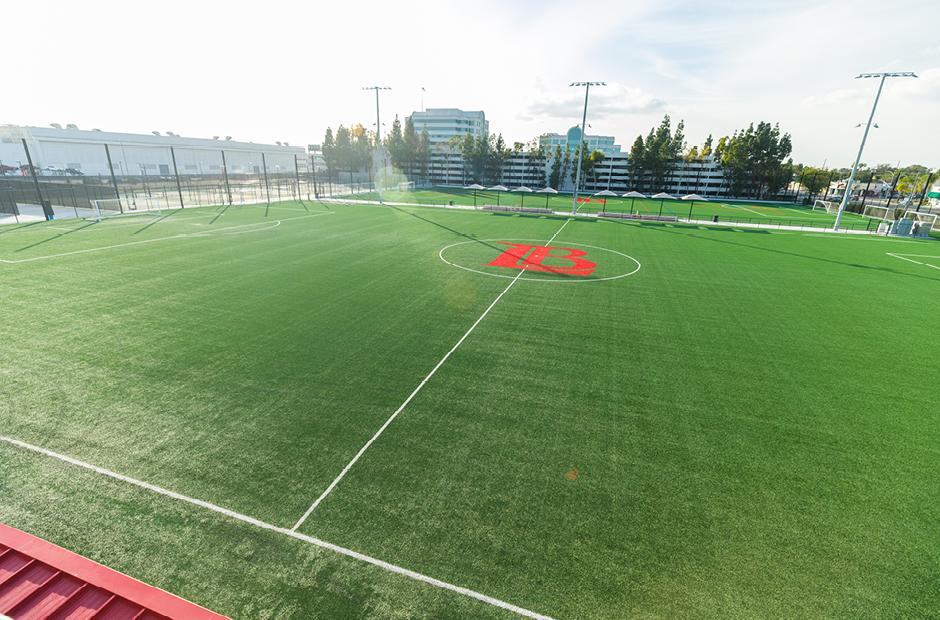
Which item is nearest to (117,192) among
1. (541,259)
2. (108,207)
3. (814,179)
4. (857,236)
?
(108,207)

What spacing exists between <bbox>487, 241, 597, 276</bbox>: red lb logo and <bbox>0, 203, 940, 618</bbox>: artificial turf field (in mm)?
3951

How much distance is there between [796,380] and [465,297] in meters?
10.9

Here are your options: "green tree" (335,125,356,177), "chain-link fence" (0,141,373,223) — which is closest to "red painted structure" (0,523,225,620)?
"chain-link fence" (0,141,373,223)

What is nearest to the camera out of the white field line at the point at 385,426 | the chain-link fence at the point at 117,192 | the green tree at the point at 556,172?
the white field line at the point at 385,426

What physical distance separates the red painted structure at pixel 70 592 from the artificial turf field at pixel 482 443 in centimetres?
18

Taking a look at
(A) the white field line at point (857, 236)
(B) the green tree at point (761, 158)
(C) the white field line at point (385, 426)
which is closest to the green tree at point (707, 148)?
(B) the green tree at point (761, 158)

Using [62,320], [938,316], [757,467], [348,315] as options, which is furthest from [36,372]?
[938,316]

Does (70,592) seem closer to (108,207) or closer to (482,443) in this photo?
(482,443)

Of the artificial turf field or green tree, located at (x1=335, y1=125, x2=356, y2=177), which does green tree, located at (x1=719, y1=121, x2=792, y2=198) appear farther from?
green tree, located at (x1=335, y1=125, x2=356, y2=177)

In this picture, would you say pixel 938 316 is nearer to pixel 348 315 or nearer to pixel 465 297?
pixel 465 297

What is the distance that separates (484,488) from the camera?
7.07m

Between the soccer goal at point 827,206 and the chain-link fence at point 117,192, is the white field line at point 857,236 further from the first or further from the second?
the chain-link fence at point 117,192

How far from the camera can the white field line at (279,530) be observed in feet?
17.2

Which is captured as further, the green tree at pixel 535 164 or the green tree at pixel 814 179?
the green tree at pixel 535 164
